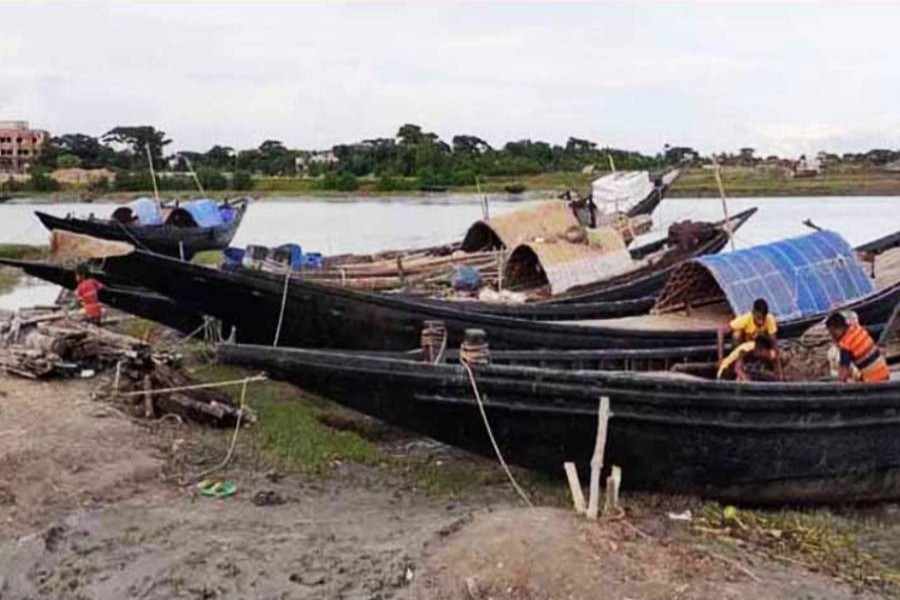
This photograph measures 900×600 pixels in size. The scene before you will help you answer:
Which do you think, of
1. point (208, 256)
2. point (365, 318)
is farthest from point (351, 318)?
point (208, 256)

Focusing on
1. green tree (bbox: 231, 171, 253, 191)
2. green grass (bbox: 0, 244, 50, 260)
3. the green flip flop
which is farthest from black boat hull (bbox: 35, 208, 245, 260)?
green tree (bbox: 231, 171, 253, 191)

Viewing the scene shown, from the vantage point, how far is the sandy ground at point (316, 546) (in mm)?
5965

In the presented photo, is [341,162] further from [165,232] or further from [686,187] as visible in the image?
[165,232]

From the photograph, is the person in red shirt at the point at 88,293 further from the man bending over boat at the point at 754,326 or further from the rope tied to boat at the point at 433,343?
the man bending over boat at the point at 754,326

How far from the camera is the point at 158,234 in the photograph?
22.9 metres

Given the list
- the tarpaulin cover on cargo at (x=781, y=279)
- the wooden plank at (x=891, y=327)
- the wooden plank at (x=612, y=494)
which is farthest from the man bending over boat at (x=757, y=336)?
the wooden plank at (x=612, y=494)

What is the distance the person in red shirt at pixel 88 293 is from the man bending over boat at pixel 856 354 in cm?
931

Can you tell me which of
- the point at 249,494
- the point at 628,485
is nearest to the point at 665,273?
the point at 628,485

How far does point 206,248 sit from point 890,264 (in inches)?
Answer: 631

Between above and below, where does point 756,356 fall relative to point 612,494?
above

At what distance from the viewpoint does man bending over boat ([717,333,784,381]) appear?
860cm

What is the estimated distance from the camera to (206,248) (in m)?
25.2

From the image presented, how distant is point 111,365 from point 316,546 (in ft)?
20.6

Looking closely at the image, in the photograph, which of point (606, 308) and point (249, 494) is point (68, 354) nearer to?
point (249, 494)
